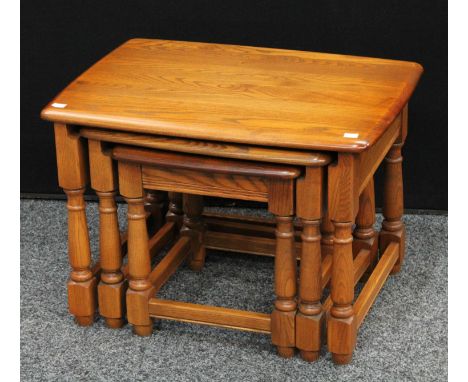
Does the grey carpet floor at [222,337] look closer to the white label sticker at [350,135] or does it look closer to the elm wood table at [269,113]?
the elm wood table at [269,113]

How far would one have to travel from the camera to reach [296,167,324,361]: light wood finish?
2.44m

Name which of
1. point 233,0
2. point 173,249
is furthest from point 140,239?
point 233,0

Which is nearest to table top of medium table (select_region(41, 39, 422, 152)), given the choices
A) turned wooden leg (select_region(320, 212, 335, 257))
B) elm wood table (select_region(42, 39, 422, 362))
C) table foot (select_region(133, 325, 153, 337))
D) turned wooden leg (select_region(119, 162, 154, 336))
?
elm wood table (select_region(42, 39, 422, 362))

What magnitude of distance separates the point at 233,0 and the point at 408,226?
0.69 m

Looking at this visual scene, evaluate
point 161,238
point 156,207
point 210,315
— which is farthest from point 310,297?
point 156,207

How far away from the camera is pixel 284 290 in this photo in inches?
101

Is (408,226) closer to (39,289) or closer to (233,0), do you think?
(233,0)

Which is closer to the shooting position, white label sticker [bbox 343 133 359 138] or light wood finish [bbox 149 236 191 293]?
white label sticker [bbox 343 133 359 138]

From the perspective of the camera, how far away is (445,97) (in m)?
3.21

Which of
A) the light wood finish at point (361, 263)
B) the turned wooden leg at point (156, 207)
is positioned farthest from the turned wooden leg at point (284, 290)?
the turned wooden leg at point (156, 207)

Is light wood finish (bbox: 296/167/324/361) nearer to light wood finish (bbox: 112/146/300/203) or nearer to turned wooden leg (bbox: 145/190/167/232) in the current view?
light wood finish (bbox: 112/146/300/203)

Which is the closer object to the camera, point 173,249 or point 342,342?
point 342,342

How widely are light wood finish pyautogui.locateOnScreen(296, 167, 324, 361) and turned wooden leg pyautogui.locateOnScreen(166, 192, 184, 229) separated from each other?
A: 0.55 meters

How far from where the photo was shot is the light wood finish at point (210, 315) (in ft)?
8.55
